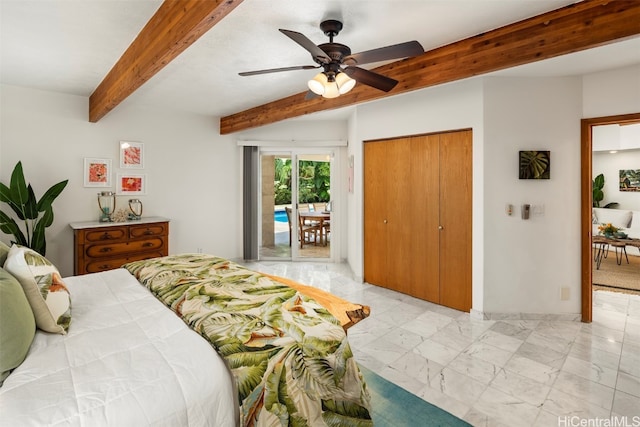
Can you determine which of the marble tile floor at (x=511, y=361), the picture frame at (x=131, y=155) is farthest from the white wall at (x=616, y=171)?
the picture frame at (x=131, y=155)

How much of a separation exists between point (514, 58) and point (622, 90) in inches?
60.7

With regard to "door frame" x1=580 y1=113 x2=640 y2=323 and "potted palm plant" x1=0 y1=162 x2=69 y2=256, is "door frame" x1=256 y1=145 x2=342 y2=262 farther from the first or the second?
"door frame" x1=580 y1=113 x2=640 y2=323

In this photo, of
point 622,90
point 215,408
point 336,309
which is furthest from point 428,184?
point 215,408

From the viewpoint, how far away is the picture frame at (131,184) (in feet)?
14.7

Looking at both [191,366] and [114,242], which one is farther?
[114,242]

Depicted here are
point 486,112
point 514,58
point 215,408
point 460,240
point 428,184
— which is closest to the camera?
point 215,408

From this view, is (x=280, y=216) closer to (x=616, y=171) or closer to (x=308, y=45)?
(x=308, y=45)

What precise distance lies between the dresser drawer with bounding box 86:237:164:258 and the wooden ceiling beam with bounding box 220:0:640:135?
3270 millimetres

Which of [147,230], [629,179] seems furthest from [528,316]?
[629,179]

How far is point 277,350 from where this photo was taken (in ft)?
4.34

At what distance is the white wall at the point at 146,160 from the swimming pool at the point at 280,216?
65cm

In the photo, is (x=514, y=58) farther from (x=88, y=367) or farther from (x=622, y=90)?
(x=88, y=367)

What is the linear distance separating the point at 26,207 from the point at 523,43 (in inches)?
197

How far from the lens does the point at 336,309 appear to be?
204 cm
